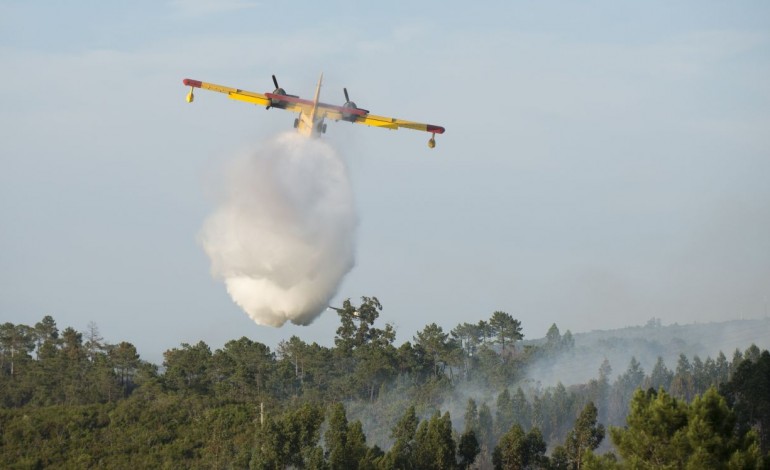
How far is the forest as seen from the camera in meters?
73.4

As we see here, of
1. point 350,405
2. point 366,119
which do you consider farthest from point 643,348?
point 366,119

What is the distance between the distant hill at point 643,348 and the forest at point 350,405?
1532 mm

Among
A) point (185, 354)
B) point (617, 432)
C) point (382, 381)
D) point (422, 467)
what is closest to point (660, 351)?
point (382, 381)

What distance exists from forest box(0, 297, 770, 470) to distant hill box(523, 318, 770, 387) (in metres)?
1.53

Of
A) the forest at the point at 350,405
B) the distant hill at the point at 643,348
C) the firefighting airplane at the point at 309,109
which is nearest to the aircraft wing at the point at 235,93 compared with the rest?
the firefighting airplane at the point at 309,109

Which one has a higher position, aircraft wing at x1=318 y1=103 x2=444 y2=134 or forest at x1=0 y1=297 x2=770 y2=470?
aircraft wing at x1=318 y1=103 x2=444 y2=134

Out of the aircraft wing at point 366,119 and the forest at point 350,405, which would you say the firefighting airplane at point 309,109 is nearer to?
the aircraft wing at point 366,119

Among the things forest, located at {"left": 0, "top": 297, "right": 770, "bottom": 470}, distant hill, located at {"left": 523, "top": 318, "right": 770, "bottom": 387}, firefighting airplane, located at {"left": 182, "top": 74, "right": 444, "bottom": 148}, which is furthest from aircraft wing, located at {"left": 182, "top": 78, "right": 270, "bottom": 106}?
distant hill, located at {"left": 523, "top": 318, "right": 770, "bottom": 387}

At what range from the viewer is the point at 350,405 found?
113188 millimetres

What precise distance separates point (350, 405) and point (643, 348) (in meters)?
52.3

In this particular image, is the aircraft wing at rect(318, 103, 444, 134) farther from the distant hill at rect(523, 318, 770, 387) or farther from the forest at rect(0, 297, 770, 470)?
the distant hill at rect(523, 318, 770, 387)

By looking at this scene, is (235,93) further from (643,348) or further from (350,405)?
(643,348)

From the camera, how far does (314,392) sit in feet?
376

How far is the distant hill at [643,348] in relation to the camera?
133875 mm
